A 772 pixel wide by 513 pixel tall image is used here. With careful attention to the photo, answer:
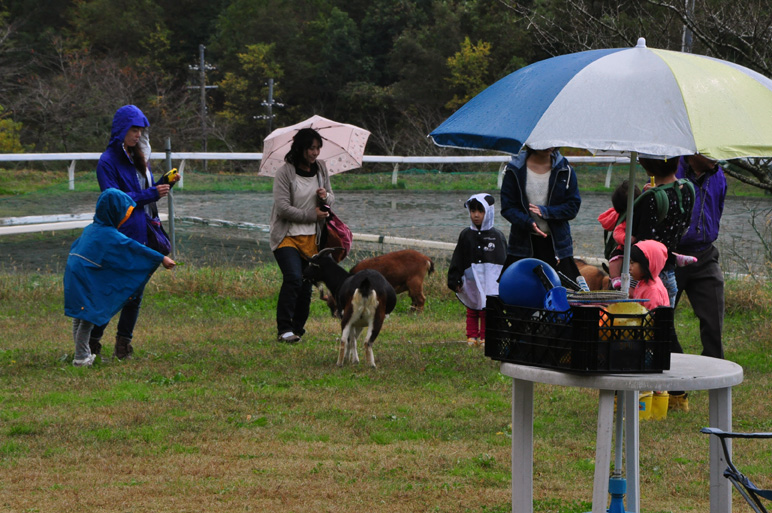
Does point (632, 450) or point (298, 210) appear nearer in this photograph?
point (632, 450)

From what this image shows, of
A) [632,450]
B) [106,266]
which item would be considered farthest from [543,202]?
[106,266]

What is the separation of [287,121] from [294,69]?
3.59m

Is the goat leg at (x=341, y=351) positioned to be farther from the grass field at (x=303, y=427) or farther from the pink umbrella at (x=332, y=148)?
the pink umbrella at (x=332, y=148)

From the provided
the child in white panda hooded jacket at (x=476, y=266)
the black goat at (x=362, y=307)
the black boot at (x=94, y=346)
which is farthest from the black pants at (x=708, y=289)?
the black boot at (x=94, y=346)

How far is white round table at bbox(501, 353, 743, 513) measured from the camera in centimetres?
371

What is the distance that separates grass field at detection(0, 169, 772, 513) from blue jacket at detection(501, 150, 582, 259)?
3.63 feet

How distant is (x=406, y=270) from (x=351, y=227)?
7791mm

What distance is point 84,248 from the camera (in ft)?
26.2

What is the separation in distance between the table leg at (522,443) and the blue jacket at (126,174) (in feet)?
15.6

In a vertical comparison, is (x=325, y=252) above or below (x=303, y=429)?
above

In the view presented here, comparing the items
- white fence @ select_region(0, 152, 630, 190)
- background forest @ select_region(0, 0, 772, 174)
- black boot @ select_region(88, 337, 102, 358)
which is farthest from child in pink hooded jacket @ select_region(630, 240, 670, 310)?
background forest @ select_region(0, 0, 772, 174)

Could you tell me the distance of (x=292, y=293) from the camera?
372 inches

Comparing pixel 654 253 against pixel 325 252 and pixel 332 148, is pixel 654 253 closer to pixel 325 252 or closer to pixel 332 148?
pixel 325 252

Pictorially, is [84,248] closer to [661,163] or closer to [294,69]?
[661,163]
